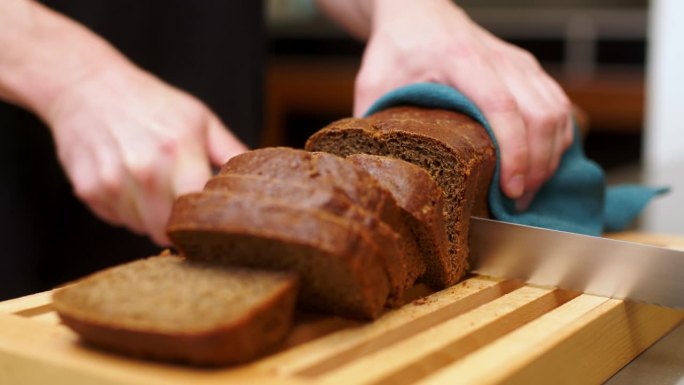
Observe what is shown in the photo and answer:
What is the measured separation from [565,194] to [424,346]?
931 mm

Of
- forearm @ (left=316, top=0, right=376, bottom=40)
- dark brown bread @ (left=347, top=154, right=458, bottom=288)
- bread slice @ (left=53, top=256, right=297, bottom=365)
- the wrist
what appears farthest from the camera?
forearm @ (left=316, top=0, right=376, bottom=40)

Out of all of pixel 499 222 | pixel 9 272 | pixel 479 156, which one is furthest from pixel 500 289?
pixel 9 272

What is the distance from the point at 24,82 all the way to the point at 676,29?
3531mm

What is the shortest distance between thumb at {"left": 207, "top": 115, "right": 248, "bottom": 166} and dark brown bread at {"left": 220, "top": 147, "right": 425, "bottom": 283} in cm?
56

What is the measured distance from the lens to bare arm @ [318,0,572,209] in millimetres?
1866

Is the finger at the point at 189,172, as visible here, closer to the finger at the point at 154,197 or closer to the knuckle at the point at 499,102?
the finger at the point at 154,197

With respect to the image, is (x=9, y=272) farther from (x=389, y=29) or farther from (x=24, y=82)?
(x=389, y=29)

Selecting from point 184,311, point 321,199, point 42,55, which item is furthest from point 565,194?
point 42,55

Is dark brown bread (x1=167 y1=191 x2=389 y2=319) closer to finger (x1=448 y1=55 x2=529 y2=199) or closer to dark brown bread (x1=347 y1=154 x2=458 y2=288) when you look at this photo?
dark brown bread (x1=347 y1=154 x2=458 y2=288)

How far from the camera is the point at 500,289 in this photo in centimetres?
165

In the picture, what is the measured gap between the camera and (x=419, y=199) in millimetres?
1477

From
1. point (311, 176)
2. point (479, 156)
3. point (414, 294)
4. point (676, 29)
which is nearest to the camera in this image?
point (311, 176)

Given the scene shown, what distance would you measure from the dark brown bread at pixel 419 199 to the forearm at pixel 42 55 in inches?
31.2

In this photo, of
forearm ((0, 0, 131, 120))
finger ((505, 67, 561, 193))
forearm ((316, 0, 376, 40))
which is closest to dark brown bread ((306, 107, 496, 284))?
finger ((505, 67, 561, 193))
